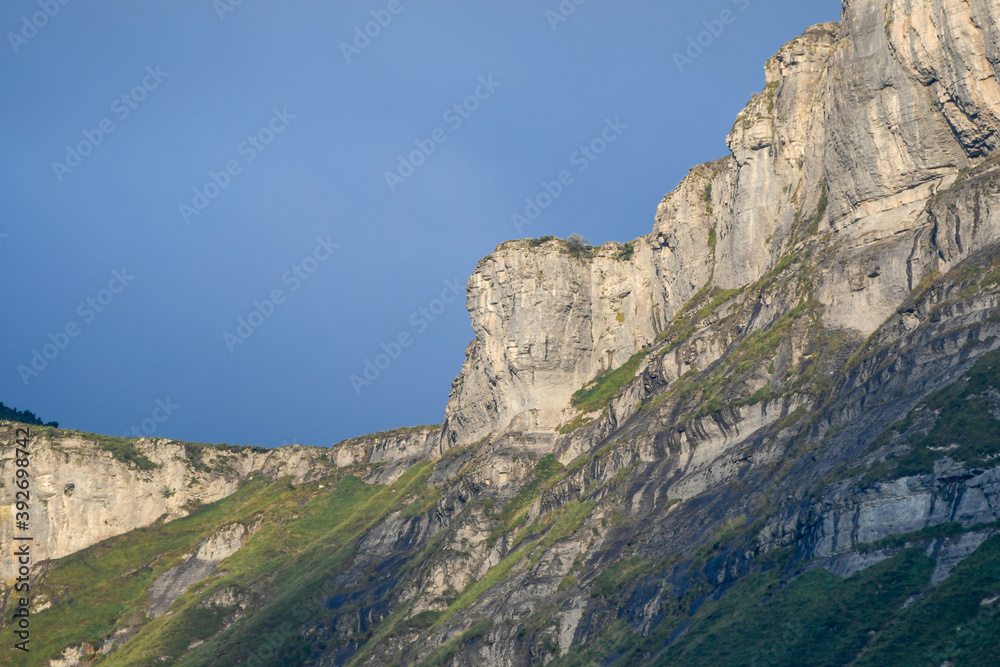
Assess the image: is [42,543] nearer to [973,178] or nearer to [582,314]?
[582,314]

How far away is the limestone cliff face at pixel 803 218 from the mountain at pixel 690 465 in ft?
0.95

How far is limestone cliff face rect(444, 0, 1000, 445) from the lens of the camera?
346 feet

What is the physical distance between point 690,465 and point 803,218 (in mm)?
29621

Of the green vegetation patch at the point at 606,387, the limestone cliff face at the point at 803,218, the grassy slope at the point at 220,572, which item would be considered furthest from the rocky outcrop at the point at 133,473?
the green vegetation patch at the point at 606,387

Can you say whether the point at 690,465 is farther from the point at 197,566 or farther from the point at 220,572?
the point at 197,566

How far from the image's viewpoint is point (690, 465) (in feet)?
355

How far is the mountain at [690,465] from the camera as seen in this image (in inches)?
3206

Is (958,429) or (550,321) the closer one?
(958,429)

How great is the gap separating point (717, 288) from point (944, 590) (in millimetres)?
64382

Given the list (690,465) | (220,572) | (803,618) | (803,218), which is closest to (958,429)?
(803,618)

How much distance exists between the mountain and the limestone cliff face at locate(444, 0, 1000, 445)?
29 centimetres

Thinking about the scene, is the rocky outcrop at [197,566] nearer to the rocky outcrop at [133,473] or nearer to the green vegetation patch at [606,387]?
the rocky outcrop at [133,473]

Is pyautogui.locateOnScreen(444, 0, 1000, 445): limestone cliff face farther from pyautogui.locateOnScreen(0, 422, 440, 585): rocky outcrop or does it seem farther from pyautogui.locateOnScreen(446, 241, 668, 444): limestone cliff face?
pyautogui.locateOnScreen(0, 422, 440, 585): rocky outcrop

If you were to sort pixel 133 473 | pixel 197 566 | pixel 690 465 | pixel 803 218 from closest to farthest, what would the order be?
1. pixel 690 465
2. pixel 803 218
3. pixel 197 566
4. pixel 133 473
